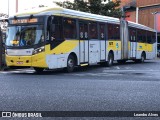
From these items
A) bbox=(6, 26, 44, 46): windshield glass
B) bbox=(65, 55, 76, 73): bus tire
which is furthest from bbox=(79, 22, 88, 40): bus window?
bbox=(6, 26, 44, 46): windshield glass

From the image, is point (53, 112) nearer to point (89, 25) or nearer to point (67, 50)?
point (67, 50)

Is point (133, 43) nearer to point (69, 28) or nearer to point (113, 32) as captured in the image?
point (113, 32)

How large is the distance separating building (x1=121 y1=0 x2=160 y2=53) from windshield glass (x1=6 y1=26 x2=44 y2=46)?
4641 centimetres

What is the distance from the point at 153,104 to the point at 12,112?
3.30m

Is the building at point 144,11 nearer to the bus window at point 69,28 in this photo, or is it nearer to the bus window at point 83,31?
the bus window at point 83,31

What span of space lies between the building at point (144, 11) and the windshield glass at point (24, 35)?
1827 inches

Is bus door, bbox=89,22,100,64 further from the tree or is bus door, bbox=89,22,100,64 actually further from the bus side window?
the tree

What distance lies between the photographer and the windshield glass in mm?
16984

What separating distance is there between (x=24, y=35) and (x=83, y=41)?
380 cm

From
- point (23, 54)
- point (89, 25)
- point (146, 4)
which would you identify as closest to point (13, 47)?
point (23, 54)

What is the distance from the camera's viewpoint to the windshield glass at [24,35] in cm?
1698

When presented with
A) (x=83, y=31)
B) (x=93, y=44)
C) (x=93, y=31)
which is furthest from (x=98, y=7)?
(x=83, y=31)

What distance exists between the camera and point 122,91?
1084 centimetres

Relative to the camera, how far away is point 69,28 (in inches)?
731
